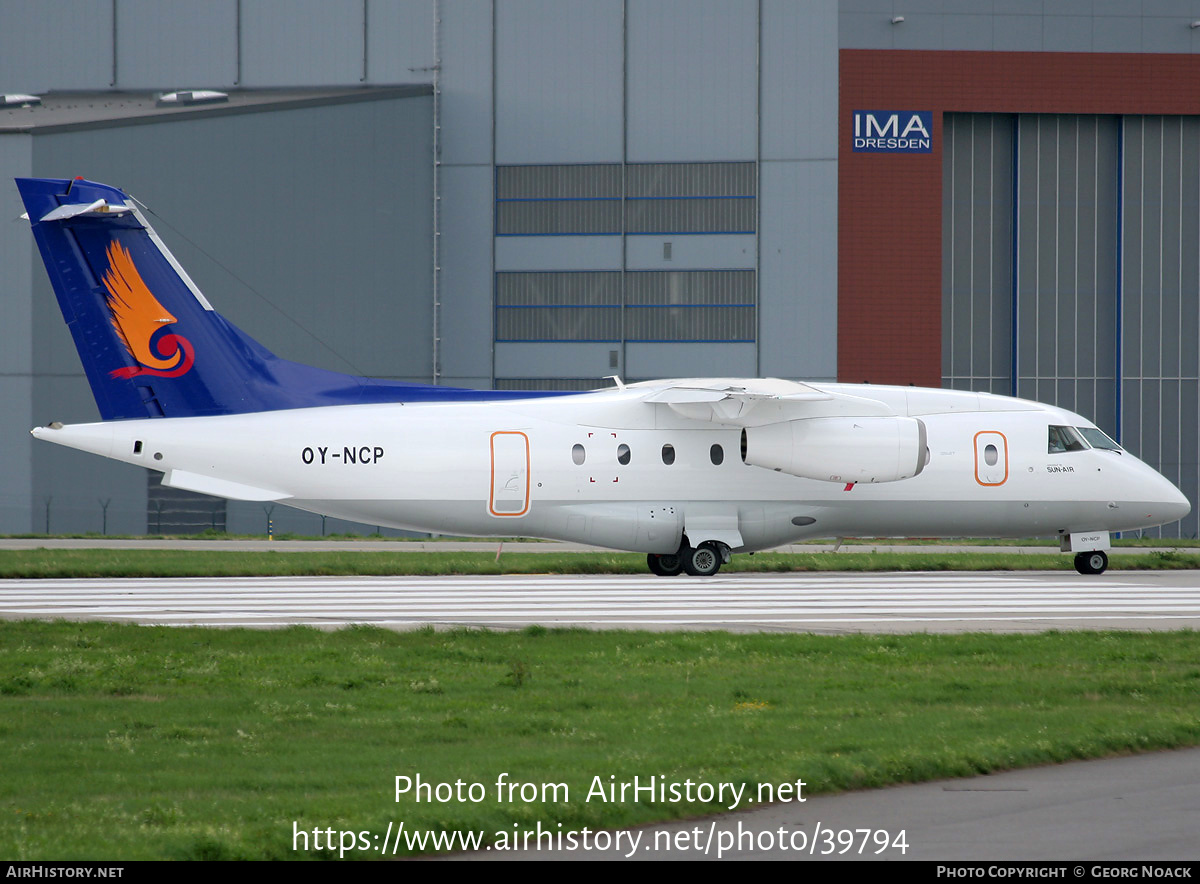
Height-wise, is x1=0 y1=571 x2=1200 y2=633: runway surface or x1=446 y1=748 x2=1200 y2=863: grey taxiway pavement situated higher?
x1=446 y1=748 x2=1200 y2=863: grey taxiway pavement

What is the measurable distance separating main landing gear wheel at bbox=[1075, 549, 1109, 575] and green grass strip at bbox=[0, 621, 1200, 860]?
30.9 feet

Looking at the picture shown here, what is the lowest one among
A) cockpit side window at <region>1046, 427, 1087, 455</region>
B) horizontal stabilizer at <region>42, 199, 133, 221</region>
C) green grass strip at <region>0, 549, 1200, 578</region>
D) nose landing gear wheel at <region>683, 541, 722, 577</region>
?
green grass strip at <region>0, 549, 1200, 578</region>

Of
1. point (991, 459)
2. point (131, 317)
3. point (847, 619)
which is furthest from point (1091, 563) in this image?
point (131, 317)

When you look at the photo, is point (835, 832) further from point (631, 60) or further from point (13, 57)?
point (13, 57)

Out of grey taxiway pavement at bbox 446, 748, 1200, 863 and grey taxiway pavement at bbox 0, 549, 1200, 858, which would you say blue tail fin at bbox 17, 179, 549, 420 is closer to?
grey taxiway pavement at bbox 0, 549, 1200, 858

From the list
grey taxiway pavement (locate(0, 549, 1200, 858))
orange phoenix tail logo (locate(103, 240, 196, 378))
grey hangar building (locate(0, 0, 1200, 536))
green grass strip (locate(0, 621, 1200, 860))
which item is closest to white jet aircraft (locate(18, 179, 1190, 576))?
orange phoenix tail logo (locate(103, 240, 196, 378))

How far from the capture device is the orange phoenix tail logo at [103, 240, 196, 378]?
19953mm

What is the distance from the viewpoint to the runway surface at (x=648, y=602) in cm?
1606

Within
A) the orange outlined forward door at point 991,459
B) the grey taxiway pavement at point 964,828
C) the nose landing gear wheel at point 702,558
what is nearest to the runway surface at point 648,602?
the nose landing gear wheel at point 702,558

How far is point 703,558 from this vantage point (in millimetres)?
22281

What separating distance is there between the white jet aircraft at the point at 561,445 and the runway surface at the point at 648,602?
1142 mm

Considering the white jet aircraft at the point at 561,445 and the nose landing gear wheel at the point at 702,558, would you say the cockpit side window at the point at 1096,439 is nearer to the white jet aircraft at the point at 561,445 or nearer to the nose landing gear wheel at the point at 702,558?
the white jet aircraft at the point at 561,445

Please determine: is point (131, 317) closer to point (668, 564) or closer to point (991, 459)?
point (668, 564)

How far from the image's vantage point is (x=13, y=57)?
40.7 meters
